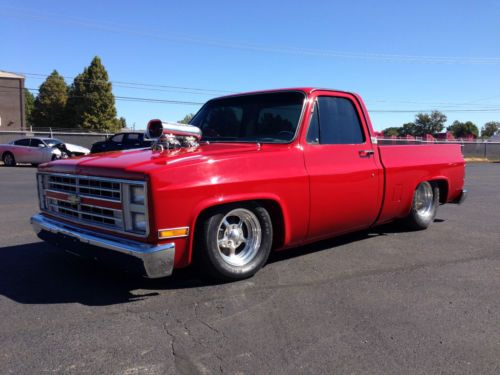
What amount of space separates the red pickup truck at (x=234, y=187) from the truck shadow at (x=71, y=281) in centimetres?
34

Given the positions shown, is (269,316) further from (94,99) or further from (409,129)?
(409,129)

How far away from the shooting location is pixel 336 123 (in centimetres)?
510

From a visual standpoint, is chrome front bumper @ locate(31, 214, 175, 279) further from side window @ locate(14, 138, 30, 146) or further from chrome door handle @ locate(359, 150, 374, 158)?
side window @ locate(14, 138, 30, 146)

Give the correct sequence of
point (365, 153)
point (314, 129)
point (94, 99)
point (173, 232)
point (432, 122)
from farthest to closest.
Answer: point (432, 122)
point (94, 99)
point (365, 153)
point (314, 129)
point (173, 232)

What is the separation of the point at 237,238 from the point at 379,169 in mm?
2144

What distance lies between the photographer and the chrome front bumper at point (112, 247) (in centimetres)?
341

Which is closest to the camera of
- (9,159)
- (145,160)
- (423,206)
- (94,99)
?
(145,160)

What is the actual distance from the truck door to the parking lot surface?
463 mm

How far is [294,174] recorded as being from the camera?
4367 millimetres

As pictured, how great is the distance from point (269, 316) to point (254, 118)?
2.38 m

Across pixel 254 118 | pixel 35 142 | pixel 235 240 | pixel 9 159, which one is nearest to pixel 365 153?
pixel 254 118

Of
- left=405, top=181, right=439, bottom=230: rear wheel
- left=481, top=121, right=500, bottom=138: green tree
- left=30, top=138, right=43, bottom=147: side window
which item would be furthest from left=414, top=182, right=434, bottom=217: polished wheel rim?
left=481, top=121, right=500, bottom=138: green tree

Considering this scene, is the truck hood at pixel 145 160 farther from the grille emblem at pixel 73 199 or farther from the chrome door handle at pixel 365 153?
the chrome door handle at pixel 365 153

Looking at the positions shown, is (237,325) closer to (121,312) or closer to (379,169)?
(121,312)
